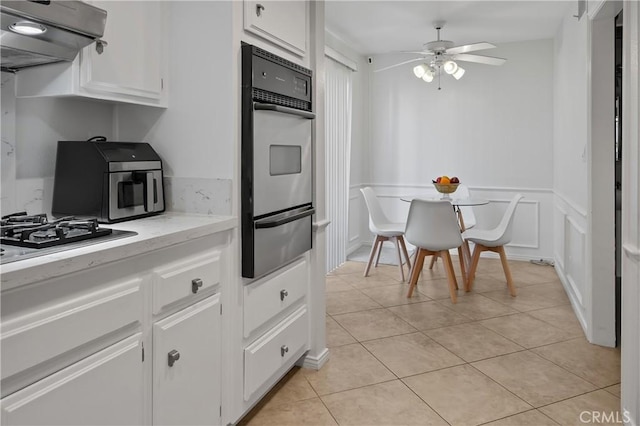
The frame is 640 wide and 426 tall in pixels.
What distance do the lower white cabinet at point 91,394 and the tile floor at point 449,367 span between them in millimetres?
842

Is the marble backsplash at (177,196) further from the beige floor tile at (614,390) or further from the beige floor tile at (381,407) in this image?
the beige floor tile at (614,390)

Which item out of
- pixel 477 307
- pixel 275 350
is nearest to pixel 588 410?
pixel 275 350

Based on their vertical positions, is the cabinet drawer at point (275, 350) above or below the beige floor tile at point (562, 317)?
above

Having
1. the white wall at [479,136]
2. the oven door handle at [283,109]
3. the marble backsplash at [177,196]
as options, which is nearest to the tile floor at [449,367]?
the marble backsplash at [177,196]

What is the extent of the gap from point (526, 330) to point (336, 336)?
1317 mm

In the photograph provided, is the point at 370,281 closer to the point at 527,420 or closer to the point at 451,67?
the point at 451,67

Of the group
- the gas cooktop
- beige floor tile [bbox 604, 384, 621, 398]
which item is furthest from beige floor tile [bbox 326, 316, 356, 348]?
the gas cooktop

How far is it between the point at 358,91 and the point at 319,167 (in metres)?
3.71

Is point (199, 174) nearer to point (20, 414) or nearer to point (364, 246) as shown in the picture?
point (20, 414)

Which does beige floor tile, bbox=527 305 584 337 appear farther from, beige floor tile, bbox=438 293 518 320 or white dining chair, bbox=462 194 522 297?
white dining chair, bbox=462 194 522 297

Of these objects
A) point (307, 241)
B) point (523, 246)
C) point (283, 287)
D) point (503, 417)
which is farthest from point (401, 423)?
point (523, 246)

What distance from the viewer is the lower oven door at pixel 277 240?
77.7 inches

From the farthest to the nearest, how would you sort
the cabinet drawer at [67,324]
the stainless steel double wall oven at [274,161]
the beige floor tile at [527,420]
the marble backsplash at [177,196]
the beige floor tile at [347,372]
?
the beige floor tile at [347,372], the beige floor tile at [527,420], the stainless steel double wall oven at [274,161], the marble backsplash at [177,196], the cabinet drawer at [67,324]

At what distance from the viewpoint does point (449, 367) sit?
2.68 metres
